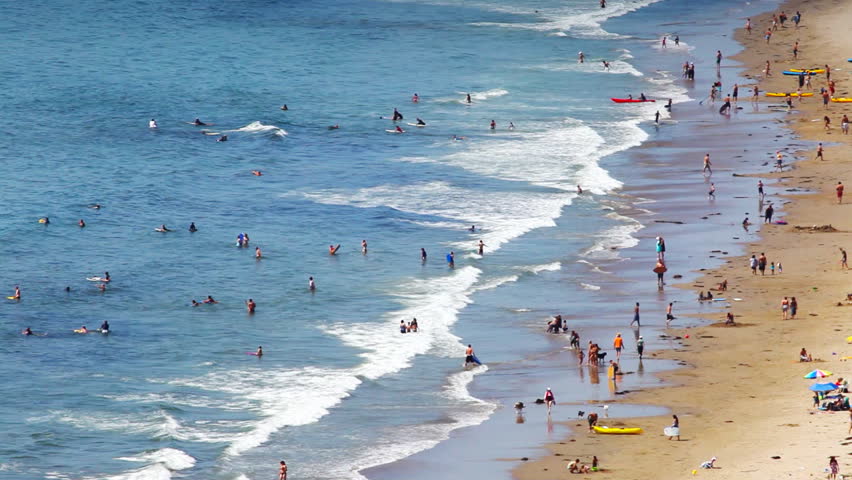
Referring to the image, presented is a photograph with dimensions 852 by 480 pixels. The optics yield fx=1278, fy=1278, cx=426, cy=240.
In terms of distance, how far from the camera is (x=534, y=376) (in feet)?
130

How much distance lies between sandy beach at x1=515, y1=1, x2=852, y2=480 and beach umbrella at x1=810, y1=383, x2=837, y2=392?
0.55m

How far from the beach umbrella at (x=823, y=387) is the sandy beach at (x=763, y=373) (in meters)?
0.55

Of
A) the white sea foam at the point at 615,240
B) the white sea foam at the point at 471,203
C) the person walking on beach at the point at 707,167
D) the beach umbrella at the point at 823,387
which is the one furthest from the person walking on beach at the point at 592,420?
the person walking on beach at the point at 707,167

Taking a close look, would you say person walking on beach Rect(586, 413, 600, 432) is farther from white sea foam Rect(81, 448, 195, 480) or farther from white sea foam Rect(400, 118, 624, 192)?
white sea foam Rect(400, 118, 624, 192)

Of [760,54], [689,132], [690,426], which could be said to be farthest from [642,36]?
[690,426]

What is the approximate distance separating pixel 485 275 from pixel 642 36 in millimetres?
68467

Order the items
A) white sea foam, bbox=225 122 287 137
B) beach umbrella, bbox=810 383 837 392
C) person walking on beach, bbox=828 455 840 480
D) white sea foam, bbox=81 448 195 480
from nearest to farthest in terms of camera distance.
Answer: person walking on beach, bbox=828 455 840 480 → white sea foam, bbox=81 448 195 480 → beach umbrella, bbox=810 383 837 392 → white sea foam, bbox=225 122 287 137

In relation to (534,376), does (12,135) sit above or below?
→ above

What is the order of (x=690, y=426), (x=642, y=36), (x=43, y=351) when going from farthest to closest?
(x=642, y=36), (x=43, y=351), (x=690, y=426)

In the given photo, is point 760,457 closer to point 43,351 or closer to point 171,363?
point 171,363

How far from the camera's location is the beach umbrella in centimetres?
3400

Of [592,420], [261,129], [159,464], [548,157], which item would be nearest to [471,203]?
[548,157]

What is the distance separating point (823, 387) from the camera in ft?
112

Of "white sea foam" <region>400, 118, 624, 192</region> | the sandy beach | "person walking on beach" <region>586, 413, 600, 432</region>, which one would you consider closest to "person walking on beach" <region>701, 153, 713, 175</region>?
the sandy beach
